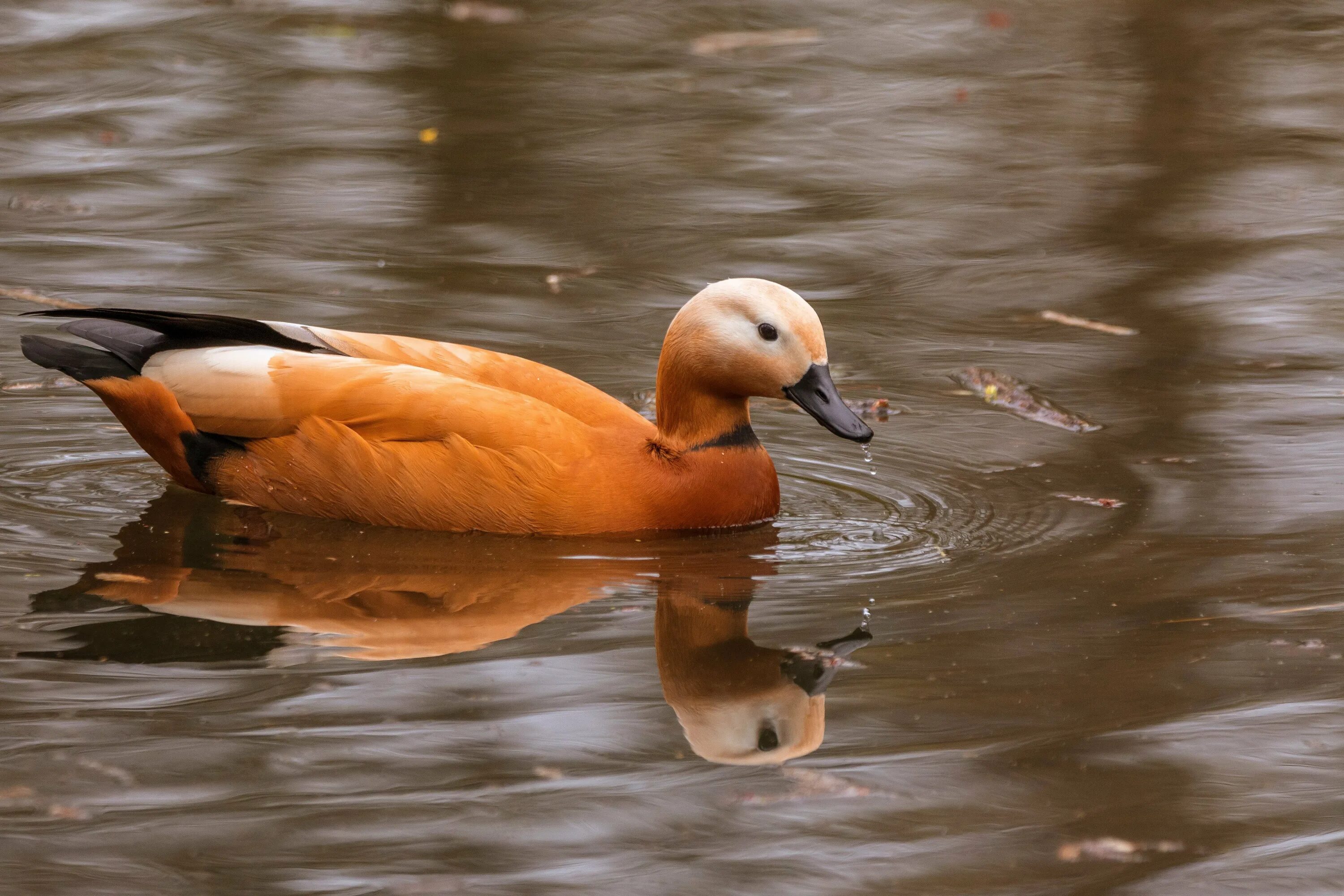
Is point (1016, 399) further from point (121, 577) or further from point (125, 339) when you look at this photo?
point (121, 577)

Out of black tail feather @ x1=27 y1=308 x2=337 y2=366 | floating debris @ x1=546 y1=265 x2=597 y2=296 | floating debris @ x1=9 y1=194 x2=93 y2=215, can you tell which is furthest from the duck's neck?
floating debris @ x1=9 y1=194 x2=93 y2=215

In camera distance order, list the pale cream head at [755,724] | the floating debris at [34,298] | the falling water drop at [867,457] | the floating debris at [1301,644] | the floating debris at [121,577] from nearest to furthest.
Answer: the pale cream head at [755,724]
the floating debris at [1301,644]
the floating debris at [121,577]
the falling water drop at [867,457]
the floating debris at [34,298]

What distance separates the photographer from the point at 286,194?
1003 centimetres

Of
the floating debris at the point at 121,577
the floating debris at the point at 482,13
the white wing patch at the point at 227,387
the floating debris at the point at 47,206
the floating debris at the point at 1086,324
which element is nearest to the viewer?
the floating debris at the point at 121,577

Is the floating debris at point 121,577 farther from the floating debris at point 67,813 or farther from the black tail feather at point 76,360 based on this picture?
the floating debris at point 67,813

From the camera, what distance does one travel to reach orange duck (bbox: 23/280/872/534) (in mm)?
5871

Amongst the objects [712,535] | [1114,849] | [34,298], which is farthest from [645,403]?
[1114,849]

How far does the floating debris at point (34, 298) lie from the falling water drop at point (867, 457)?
11.2ft

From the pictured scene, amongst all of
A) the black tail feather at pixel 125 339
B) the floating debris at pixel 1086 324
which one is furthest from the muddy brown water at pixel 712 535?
the black tail feather at pixel 125 339

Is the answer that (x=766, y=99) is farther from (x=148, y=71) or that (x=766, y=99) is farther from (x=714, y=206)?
(x=148, y=71)

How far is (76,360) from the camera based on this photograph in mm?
6262

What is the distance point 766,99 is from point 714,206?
272 centimetres

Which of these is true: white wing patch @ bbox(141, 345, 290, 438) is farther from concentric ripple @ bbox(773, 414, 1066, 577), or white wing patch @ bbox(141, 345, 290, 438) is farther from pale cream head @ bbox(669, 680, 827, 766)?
→ pale cream head @ bbox(669, 680, 827, 766)

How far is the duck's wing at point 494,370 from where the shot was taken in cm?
614
